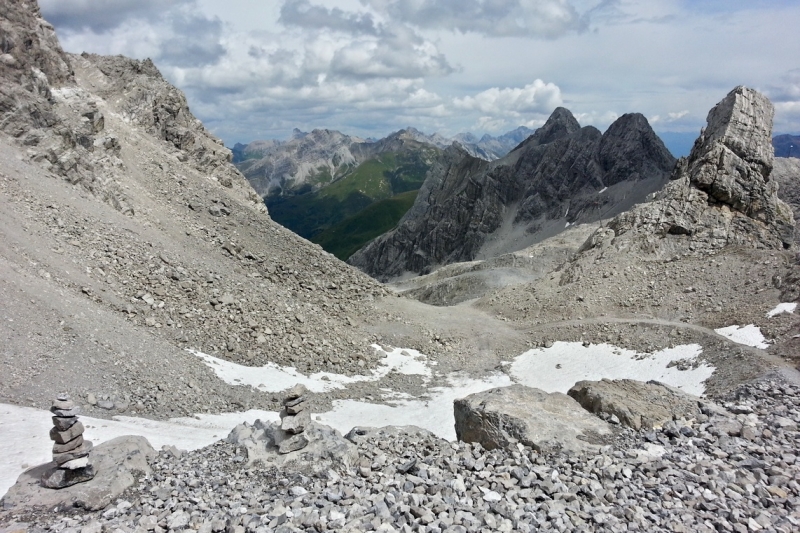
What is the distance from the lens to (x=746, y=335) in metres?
31.2

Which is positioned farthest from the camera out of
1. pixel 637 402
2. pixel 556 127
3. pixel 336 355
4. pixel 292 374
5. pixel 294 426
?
pixel 556 127

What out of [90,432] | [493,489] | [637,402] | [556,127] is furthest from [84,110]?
[556,127]

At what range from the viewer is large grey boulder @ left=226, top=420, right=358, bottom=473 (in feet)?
43.1

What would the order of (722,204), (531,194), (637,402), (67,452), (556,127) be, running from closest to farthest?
(67,452)
(637,402)
(722,204)
(531,194)
(556,127)

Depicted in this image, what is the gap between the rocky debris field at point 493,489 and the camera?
9867 millimetres

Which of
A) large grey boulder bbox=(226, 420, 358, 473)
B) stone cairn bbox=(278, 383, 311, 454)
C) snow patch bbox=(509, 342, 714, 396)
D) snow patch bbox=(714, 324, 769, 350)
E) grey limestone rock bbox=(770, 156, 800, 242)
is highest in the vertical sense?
grey limestone rock bbox=(770, 156, 800, 242)

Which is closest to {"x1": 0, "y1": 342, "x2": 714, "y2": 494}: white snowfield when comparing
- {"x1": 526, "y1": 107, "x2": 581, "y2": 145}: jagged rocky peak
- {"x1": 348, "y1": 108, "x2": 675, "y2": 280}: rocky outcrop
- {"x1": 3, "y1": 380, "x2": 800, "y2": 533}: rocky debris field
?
{"x1": 3, "y1": 380, "x2": 800, "y2": 533}: rocky debris field

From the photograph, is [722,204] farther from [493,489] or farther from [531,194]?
[531,194]

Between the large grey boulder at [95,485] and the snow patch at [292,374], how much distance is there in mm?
12438

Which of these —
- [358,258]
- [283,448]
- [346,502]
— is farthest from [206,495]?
[358,258]

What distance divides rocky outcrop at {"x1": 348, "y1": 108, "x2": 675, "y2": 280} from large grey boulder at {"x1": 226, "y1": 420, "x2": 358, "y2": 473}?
327 feet

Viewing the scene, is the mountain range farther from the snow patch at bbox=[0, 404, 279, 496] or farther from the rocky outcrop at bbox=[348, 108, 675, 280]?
the rocky outcrop at bbox=[348, 108, 675, 280]

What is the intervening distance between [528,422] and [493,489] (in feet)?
10.5

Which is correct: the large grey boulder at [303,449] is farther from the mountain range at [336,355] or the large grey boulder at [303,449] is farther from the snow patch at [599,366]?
the snow patch at [599,366]
